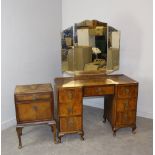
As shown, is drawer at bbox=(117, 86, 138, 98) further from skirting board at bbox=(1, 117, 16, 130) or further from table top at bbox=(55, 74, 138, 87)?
skirting board at bbox=(1, 117, 16, 130)

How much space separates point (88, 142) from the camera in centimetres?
239

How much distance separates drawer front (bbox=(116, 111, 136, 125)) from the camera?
254cm

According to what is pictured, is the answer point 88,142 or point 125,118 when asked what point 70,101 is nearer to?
point 88,142

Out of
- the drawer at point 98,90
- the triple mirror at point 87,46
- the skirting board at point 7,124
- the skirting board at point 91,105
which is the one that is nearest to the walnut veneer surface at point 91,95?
the drawer at point 98,90

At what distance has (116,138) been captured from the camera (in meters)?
2.48

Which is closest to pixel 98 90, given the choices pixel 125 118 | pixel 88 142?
pixel 125 118

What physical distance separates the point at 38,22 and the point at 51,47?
47 cm

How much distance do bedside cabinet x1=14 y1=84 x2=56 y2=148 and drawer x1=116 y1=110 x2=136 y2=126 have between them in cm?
81

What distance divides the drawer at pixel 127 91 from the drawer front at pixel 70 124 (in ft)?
1.88

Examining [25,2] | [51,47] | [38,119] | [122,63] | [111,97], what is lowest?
Result: [38,119]

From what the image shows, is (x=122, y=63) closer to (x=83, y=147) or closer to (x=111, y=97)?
(x=111, y=97)

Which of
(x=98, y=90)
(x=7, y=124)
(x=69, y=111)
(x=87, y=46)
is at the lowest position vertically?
(x=7, y=124)

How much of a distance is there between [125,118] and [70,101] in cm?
76

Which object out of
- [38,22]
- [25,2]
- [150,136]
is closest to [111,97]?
[150,136]
